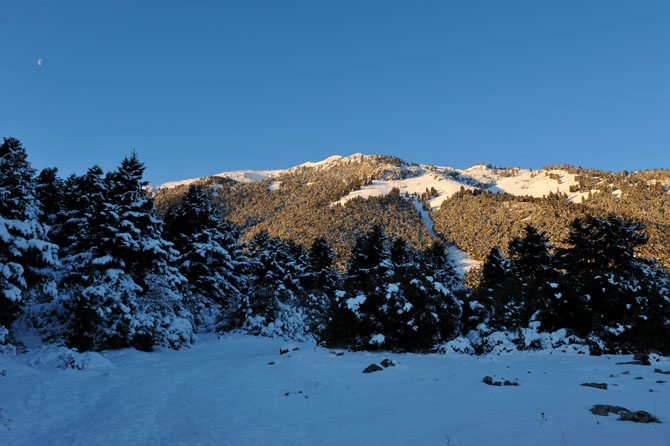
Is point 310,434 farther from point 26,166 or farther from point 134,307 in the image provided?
point 26,166

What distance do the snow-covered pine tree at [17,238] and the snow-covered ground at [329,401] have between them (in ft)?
8.94

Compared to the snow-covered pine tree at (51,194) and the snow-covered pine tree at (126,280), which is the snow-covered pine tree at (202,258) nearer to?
the snow-covered pine tree at (126,280)

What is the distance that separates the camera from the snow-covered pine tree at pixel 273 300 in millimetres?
25953

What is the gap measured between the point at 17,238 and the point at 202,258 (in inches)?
616

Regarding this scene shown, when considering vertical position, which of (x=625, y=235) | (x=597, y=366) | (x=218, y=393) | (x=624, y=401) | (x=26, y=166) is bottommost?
(x=218, y=393)

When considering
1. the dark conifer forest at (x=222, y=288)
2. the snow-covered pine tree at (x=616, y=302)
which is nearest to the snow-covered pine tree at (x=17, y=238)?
the dark conifer forest at (x=222, y=288)

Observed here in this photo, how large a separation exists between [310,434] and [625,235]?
28667mm

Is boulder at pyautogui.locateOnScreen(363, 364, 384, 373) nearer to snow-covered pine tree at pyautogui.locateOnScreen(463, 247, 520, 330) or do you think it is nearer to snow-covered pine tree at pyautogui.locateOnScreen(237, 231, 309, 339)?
snow-covered pine tree at pyautogui.locateOnScreen(463, 247, 520, 330)

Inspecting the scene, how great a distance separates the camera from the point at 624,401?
621 cm

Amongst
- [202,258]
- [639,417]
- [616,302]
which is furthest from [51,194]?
[616,302]

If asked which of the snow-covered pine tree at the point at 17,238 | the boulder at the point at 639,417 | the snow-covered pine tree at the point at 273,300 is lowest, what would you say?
the snow-covered pine tree at the point at 273,300

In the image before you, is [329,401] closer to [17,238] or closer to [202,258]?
[17,238]

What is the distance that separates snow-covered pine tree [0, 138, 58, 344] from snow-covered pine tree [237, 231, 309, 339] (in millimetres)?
13238

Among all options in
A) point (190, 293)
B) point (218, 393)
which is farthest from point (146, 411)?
point (190, 293)
